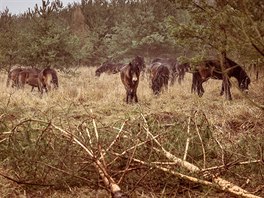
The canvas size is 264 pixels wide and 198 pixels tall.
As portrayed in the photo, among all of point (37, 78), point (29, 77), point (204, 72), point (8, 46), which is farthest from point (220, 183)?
point (8, 46)

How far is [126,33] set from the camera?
30.8 meters

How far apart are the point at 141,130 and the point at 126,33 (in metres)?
26.2

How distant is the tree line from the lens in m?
6.01

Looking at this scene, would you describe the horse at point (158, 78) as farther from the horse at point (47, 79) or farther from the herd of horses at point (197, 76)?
the horse at point (47, 79)

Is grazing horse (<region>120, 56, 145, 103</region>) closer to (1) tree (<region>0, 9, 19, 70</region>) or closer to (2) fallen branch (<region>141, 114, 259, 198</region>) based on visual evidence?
(2) fallen branch (<region>141, 114, 259, 198</region>)

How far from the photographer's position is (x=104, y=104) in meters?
12.3

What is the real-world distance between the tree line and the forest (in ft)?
0.17

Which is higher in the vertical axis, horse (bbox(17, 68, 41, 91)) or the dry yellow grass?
horse (bbox(17, 68, 41, 91))

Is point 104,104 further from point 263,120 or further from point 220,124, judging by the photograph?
point 263,120

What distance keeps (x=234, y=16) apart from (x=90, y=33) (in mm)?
31849

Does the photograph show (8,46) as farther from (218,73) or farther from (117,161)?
(117,161)

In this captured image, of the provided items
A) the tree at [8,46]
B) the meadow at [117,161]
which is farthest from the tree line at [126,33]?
the meadow at [117,161]

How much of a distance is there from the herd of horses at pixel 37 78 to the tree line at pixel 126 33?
2363mm

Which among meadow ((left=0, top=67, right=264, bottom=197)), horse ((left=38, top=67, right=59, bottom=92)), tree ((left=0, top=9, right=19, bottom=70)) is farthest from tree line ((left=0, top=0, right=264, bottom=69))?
horse ((left=38, top=67, right=59, bottom=92))
